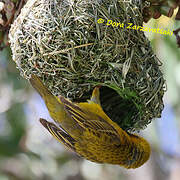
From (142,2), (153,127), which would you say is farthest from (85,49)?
(153,127)

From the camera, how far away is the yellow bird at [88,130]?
262cm

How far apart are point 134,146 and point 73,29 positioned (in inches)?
44.3

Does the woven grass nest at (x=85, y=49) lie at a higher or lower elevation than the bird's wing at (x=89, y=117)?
higher

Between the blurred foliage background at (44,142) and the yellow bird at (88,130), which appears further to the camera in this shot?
the blurred foliage background at (44,142)

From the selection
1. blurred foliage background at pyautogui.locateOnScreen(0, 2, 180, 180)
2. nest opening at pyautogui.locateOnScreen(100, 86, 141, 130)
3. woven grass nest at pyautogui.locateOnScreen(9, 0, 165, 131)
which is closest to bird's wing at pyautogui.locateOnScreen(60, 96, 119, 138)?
woven grass nest at pyautogui.locateOnScreen(9, 0, 165, 131)

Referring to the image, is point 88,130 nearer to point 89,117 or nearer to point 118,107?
point 89,117

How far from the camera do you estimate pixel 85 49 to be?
2400 millimetres

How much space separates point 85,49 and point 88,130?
0.61m

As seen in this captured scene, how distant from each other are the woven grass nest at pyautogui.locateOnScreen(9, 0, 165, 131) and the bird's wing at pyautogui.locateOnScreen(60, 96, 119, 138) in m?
0.11

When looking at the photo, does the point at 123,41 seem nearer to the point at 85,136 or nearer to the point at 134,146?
the point at 85,136

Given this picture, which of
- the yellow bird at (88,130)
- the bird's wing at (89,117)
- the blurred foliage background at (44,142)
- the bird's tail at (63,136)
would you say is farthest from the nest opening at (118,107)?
the blurred foliage background at (44,142)

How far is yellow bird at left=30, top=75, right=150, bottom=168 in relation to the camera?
8.61ft

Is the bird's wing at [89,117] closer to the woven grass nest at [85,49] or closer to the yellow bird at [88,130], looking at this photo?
the yellow bird at [88,130]

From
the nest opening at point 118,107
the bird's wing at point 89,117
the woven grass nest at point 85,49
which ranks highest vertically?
the woven grass nest at point 85,49
